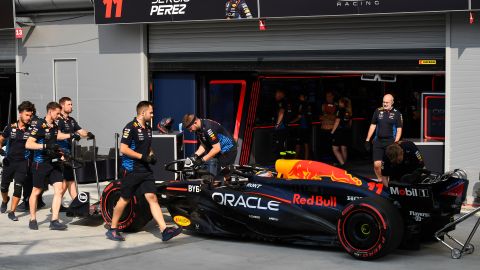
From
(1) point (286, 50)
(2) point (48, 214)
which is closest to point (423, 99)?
(1) point (286, 50)

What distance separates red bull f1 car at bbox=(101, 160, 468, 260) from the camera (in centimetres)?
900

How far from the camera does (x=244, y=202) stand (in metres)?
10.0

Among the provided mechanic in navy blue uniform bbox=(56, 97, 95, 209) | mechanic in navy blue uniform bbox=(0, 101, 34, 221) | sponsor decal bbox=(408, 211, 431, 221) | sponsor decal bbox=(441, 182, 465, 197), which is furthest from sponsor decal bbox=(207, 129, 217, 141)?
sponsor decal bbox=(441, 182, 465, 197)

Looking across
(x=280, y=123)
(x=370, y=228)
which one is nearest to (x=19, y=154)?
(x=370, y=228)

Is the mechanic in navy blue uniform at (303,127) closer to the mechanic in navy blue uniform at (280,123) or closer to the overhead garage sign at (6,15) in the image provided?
the mechanic in navy blue uniform at (280,123)

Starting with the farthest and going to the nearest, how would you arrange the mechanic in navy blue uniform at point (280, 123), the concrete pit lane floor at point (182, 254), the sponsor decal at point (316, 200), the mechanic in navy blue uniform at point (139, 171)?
the mechanic in navy blue uniform at point (280, 123), the mechanic in navy blue uniform at point (139, 171), the sponsor decal at point (316, 200), the concrete pit lane floor at point (182, 254)

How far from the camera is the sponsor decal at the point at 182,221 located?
417 inches

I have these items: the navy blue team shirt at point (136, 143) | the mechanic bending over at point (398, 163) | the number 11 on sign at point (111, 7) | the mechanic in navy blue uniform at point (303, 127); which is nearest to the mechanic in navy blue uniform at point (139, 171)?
the navy blue team shirt at point (136, 143)

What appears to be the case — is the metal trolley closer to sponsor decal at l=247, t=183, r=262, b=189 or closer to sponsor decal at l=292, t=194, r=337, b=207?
sponsor decal at l=292, t=194, r=337, b=207

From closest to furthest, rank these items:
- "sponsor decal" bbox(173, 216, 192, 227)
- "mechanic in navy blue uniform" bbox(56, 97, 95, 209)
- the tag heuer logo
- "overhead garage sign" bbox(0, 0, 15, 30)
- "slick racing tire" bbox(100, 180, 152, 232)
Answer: "sponsor decal" bbox(173, 216, 192, 227)
"slick racing tire" bbox(100, 180, 152, 232)
"mechanic in navy blue uniform" bbox(56, 97, 95, 209)
the tag heuer logo
"overhead garage sign" bbox(0, 0, 15, 30)

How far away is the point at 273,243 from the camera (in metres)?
10.1

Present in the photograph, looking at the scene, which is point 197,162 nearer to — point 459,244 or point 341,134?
point 459,244

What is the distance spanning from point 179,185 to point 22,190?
131 inches

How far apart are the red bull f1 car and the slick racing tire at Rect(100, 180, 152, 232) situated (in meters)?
0.01
